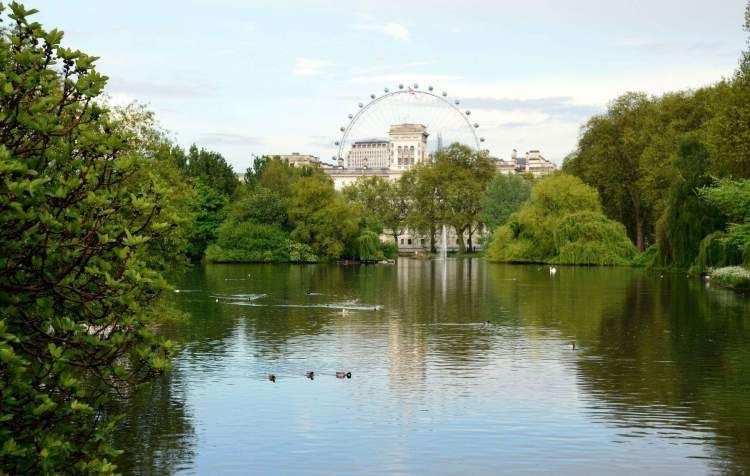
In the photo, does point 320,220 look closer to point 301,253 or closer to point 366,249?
point 301,253

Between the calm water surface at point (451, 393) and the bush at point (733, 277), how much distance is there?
904cm

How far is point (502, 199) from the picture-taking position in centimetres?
12300

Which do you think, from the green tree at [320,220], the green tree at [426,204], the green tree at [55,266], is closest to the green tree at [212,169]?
the green tree at [320,220]

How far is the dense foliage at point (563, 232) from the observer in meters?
88.9

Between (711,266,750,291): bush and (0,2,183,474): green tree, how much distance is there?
48568 mm

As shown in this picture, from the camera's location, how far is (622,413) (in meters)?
20.1

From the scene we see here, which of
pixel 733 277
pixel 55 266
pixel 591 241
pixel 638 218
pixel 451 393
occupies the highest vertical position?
pixel 638 218

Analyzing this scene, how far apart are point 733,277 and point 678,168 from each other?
16999mm

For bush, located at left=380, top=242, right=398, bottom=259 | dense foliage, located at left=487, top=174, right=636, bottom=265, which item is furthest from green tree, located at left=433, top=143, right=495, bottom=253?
dense foliage, located at left=487, top=174, right=636, bottom=265

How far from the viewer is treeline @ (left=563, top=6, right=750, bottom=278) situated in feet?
179

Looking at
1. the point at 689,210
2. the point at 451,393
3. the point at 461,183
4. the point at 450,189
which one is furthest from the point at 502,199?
the point at 451,393

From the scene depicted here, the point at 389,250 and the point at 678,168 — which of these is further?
the point at 389,250

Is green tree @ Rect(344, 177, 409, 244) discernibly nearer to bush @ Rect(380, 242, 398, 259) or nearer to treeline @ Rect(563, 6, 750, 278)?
bush @ Rect(380, 242, 398, 259)

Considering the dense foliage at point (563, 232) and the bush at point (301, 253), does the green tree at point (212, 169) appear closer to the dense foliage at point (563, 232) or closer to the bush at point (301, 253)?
the bush at point (301, 253)
